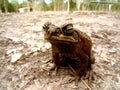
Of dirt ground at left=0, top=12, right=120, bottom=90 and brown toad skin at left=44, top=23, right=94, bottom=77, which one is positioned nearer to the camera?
brown toad skin at left=44, top=23, right=94, bottom=77

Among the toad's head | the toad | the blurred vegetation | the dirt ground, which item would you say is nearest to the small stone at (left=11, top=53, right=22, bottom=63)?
the dirt ground

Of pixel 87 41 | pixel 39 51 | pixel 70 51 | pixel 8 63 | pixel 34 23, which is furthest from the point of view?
pixel 34 23

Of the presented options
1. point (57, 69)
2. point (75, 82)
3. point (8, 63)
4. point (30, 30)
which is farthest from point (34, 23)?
point (75, 82)

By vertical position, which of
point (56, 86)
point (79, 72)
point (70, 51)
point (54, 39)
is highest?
point (54, 39)

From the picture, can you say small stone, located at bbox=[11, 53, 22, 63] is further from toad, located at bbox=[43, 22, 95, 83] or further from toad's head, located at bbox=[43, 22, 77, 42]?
toad's head, located at bbox=[43, 22, 77, 42]

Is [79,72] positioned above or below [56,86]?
above

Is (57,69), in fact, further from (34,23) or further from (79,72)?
(34,23)

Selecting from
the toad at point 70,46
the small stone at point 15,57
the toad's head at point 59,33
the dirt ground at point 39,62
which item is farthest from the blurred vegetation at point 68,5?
the toad's head at point 59,33

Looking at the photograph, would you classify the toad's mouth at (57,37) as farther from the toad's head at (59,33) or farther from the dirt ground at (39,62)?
the dirt ground at (39,62)
